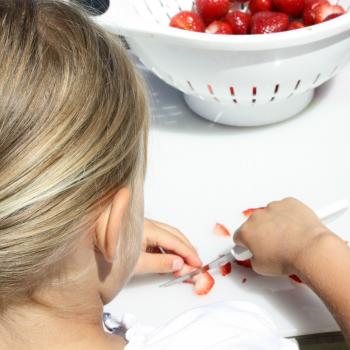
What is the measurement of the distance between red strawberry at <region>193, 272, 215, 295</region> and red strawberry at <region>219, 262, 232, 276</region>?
0.05ft

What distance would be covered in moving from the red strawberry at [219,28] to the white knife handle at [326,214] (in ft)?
1.07

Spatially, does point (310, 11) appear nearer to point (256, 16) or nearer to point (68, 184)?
point (256, 16)

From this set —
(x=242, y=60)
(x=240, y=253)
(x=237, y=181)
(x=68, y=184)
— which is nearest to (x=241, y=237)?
(x=240, y=253)

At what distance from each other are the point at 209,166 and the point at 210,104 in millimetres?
111

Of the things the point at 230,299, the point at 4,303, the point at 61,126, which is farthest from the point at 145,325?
the point at 61,126

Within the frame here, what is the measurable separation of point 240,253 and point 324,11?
41cm

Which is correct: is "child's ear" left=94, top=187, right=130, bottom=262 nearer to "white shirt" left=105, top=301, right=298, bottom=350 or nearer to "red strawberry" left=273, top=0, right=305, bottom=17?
"white shirt" left=105, top=301, right=298, bottom=350

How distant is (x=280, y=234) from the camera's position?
31.5 inches

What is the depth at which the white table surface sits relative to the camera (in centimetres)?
78

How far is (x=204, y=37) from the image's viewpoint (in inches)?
33.1

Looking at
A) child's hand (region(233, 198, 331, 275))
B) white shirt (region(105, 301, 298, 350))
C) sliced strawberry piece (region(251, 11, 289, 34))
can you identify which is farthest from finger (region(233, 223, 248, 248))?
sliced strawberry piece (region(251, 11, 289, 34))

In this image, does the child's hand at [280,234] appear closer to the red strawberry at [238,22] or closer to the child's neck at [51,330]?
the child's neck at [51,330]

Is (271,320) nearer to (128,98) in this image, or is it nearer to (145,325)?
(145,325)

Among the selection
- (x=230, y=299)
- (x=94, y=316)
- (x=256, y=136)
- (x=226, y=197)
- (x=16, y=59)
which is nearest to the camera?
(x=16, y=59)
